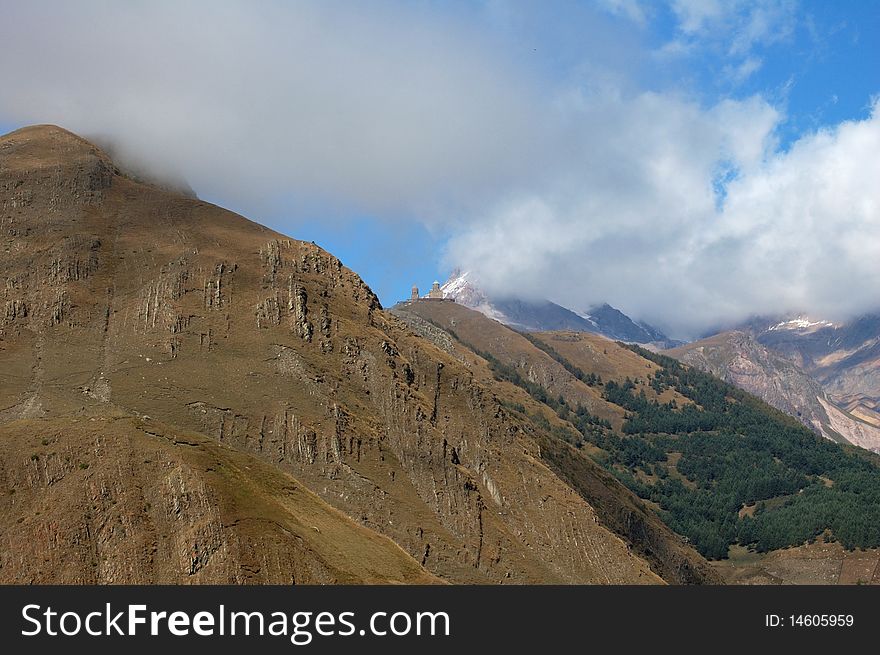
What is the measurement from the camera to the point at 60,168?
16138cm

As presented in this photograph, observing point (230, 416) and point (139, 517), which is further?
point (230, 416)

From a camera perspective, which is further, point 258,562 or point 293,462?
point 293,462

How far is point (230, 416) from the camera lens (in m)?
122

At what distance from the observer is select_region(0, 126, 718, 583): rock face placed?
3231 inches

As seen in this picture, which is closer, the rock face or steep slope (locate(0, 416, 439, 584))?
steep slope (locate(0, 416, 439, 584))

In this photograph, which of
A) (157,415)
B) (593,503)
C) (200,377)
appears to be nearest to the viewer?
(157,415)

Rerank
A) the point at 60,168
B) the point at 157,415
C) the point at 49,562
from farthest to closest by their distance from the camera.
Answer: the point at 60,168
the point at 157,415
the point at 49,562

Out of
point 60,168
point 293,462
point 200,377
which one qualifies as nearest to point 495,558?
point 293,462

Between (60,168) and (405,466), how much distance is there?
8513 centimetres

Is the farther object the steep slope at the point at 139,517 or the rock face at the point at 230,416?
the rock face at the point at 230,416

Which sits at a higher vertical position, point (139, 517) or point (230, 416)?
point (230, 416)

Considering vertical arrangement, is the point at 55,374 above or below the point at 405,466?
above

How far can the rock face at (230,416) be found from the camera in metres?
82.1

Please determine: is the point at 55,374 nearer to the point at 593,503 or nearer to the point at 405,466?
the point at 405,466
